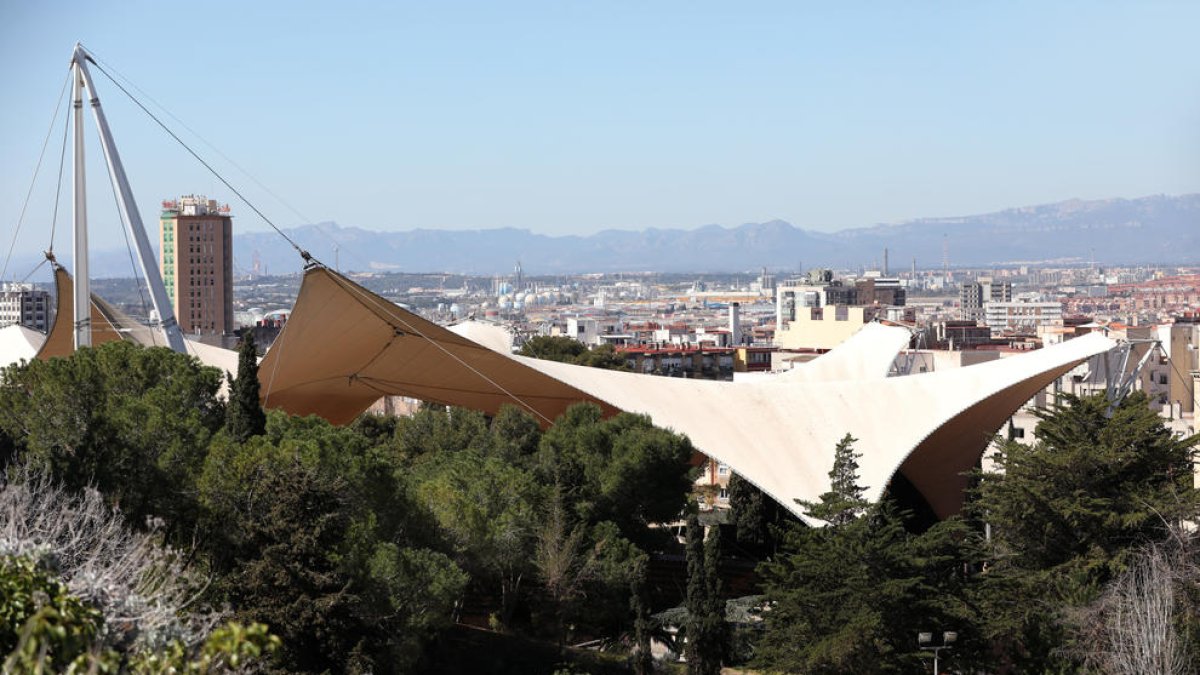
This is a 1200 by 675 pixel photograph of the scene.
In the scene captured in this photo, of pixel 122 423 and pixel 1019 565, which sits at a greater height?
pixel 122 423

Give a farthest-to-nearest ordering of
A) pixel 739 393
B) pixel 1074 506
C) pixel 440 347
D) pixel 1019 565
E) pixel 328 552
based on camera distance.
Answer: pixel 739 393, pixel 440 347, pixel 1019 565, pixel 1074 506, pixel 328 552

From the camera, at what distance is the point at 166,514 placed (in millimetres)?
16656

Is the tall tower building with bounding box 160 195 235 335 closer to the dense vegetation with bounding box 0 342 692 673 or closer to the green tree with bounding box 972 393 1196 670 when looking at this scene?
the dense vegetation with bounding box 0 342 692 673

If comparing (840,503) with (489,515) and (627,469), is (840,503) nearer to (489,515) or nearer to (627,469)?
(489,515)

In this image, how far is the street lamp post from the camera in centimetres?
1728

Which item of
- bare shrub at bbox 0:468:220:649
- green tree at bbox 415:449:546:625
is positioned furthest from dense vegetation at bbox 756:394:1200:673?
bare shrub at bbox 0:468:220:649

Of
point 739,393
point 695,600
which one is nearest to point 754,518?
point 739,393

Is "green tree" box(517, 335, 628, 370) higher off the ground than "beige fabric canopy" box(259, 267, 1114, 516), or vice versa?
"beige fabric canopy" box(259, 267, 1114, 516)

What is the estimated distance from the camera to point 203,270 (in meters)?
114

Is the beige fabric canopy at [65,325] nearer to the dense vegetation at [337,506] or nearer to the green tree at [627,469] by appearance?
the green tree at [627,469]

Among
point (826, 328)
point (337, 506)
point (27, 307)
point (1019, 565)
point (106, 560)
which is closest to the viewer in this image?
point (106, 560)

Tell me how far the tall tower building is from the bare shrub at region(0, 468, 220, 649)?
9956 cm

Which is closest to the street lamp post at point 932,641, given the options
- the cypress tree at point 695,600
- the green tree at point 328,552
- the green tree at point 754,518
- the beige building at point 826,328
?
the cypress tree at point 695,600

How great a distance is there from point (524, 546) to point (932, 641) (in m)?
5.30
